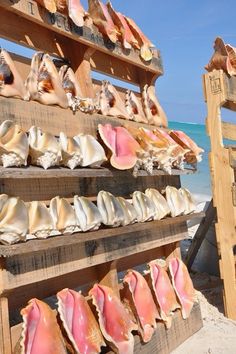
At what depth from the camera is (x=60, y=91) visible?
277 centimetres

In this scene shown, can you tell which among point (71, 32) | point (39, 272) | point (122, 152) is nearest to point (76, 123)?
point (122, 152)

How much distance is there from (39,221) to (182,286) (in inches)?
67.0

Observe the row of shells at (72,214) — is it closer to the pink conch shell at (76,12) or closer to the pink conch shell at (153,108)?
the pink conch shell at (153,108)

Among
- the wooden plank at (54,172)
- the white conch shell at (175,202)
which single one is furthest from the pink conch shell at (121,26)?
the white conch shell at (175,202)

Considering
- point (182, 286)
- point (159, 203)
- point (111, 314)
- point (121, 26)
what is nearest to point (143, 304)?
point (111, 314)

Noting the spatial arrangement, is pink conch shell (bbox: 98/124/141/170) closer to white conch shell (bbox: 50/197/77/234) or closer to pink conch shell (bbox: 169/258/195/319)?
white conch shell (bbox: 50/197/77/234)

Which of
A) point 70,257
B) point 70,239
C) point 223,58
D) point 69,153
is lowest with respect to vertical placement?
point 70,257

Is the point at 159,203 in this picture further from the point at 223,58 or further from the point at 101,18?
the point at 223,58

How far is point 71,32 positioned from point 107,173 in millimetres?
999

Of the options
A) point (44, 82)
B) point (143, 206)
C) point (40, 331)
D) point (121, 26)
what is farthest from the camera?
point (121, 26)

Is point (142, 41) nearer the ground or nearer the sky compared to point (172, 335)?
nearer the sky

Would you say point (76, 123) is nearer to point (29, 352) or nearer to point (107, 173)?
point (107, 173)

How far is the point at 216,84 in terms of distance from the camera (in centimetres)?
409

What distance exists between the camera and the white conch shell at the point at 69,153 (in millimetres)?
2541
